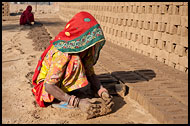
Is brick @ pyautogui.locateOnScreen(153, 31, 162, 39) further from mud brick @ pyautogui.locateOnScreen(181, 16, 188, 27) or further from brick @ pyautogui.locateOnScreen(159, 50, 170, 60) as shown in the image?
mud brick @ pyautogui.locateOnScreen(181, 16, 188, 27)

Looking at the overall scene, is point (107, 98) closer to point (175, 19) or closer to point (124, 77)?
point (124, 77)

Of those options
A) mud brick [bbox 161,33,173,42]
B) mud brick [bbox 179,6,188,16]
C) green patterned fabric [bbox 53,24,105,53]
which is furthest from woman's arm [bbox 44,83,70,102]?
mud brick [bbox 161,33,173,42]

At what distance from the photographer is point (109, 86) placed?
358cm

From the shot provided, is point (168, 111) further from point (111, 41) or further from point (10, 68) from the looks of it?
point (111, 41)

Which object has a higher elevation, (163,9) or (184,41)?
(163,9)

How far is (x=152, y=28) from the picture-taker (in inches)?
218

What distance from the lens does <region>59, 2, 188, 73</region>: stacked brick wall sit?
4.54 meters

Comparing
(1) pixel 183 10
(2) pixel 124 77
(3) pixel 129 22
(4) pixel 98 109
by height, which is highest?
(1) pixel 183 10

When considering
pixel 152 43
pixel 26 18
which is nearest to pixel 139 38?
pixel 152 43

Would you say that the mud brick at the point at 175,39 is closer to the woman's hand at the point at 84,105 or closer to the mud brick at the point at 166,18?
the mud brick at the point at 166,18

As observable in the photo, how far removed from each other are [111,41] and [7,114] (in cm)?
544

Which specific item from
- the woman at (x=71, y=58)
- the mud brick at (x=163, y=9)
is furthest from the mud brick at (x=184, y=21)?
the woman at (x=71, y=58)

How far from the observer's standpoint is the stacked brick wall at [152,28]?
14.9 ft

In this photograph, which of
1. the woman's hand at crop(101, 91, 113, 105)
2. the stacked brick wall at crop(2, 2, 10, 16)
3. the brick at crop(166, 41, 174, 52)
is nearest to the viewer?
the woman's hand at crop(101, 91, 113, 105)
